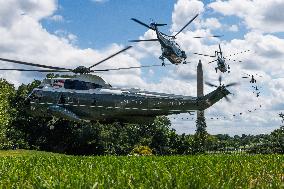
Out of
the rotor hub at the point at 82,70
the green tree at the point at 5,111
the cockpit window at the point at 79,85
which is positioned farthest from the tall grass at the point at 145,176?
the green tree at the point at 5,111

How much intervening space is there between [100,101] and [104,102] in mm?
304

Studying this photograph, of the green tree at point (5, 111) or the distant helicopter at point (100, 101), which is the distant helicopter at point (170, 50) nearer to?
the distant helicopter at point (100, 101)

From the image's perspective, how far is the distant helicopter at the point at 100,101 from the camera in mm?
30766

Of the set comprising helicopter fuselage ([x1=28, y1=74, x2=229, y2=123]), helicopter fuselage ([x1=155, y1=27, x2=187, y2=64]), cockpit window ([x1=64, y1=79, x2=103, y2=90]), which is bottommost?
helicopter fuselage ([x1=28, y1=74, x2=229, y2=123])

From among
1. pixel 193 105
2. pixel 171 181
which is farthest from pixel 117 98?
pixel 171 181

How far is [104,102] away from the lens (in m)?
32.3

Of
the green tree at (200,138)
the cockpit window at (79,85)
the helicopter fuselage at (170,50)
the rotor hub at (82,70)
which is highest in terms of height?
the helicopter fuselage at (170,50)

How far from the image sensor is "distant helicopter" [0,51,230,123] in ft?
101

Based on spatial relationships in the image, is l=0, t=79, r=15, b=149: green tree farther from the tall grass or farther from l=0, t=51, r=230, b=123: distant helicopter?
the tall grass

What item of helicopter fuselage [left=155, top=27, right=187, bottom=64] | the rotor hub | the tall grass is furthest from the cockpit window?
the tall grass

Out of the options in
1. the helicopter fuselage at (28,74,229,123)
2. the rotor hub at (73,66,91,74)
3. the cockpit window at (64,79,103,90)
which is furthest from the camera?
the rotor hub at (73,66,91,74)

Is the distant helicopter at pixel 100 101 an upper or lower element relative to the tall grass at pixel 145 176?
upper

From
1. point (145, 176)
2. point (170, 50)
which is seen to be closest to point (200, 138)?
point (170, 50)

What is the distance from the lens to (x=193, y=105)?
3138 centimetres
